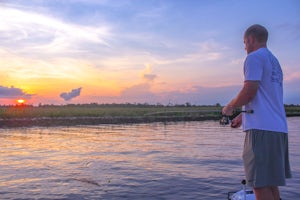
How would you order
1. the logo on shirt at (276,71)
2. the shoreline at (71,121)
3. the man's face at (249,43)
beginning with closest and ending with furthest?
1. the logo on shirt at (276,71)
2. the man's face at (249,43)
3. the shoreline at (71,121)

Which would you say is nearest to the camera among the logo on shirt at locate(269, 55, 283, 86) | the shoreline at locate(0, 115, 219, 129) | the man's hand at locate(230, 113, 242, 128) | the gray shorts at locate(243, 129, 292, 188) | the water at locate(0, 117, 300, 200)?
the gray shorts at locate(243, 129, 292, 188)

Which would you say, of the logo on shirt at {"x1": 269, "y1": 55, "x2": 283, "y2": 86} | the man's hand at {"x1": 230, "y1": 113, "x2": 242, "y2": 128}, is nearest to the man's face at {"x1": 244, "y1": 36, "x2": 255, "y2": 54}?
the logo on shirt at {"x1": 269, "y1": 55, "x2": 283, "y2": 86}

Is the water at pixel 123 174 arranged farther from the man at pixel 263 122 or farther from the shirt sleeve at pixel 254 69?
the shirt sleeve at pixel 254 69

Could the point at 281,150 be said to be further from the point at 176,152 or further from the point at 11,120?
the point at 11,120

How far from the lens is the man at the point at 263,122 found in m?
4.58

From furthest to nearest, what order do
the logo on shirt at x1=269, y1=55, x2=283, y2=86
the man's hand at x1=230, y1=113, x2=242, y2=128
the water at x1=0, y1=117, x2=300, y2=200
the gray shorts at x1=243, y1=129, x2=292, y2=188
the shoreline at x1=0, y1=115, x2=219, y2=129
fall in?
1. the shoreline at x1=0, y1=115, x2=219, y2=129
2. the water at x1=0, y1=117, x2=300, y2=200
3. the man's hand at x1=230, y1=113, x2=242, y2=128
4. the logo on shirt at x1=269, y1=55, x2=283, y2=86
5. the gray shorts at x1=243, y1=129, x2=292, y2=188

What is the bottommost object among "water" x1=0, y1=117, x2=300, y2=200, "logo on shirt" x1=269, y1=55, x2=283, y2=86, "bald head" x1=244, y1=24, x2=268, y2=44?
"water" x1=0, y1=117, x2=300, y2=200

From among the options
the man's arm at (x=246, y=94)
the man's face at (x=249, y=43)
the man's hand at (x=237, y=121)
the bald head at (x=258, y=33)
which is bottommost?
the man's hand at (x=237, y=121)

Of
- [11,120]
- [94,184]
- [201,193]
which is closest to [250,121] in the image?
[201,193]

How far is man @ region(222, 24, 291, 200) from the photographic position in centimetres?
458

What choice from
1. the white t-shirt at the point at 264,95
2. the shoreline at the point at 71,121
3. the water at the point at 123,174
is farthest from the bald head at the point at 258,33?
the shoreline at the point at 71,121

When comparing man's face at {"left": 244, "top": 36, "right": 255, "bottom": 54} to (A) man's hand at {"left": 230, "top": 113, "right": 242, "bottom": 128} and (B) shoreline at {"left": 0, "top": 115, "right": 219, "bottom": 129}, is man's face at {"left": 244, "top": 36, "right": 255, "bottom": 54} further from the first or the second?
(B) shoreline at {"left": 0, "top": 115, "right": 219, "bottom": 129}

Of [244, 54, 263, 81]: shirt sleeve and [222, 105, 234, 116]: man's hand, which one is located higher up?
[244, 54, 263, 81]: shirt sleeve

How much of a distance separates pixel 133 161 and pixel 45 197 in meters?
6.91
